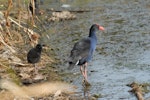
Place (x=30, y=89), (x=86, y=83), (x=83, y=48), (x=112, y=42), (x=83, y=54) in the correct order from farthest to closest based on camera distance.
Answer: (x=112, y=42)
(x=83, y=48)
(x=83, y=54)
(x=86, y=83)
(x=30, y=89)

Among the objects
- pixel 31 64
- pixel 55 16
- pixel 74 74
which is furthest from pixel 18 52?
pixel 55 16

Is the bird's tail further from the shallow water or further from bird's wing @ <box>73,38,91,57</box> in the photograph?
bird's wing @ <box>73,38,91,57</box>

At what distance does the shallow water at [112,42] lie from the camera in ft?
35.5

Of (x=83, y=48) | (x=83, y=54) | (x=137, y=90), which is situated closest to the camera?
(x=137, y=90)

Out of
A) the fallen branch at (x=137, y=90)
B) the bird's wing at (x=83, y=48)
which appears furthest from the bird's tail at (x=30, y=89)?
the fallen branch at (x=137, y=90)

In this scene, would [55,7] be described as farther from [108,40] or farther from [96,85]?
[96,85]

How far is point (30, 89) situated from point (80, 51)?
1.58 metres

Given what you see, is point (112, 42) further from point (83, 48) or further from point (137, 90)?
point (137, 90)

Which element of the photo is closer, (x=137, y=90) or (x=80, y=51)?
(x=137, y=90)

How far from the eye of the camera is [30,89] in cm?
1014

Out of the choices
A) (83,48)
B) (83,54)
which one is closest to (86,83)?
(83,54)

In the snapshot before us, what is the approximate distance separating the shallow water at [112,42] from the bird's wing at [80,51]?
61cm

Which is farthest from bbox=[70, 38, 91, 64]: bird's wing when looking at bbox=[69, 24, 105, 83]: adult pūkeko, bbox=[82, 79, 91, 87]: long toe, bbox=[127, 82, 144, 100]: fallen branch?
bbox=[127, 82, 144, 100]: fallen branch

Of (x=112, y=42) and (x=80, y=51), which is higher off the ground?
(x=80, y=51)
